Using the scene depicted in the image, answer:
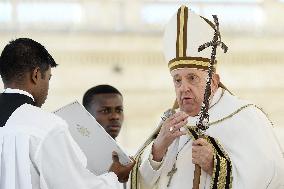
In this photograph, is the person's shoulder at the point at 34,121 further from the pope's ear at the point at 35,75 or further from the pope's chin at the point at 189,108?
the pope's chin at the point at 189,108

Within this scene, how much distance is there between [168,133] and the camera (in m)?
3.60

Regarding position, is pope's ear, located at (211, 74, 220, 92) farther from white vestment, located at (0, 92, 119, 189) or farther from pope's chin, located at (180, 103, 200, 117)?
white vestment, located at (0, 92, 119, 189)

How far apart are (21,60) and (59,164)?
0.46 m

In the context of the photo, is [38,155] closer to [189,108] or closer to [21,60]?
[21,60]

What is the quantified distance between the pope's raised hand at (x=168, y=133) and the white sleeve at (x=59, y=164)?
0.60 meters

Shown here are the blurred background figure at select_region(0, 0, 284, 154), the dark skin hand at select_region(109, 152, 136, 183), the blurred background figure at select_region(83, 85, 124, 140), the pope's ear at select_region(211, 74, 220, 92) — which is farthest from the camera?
the blurred background figure at select_region(0, 0, 284, 154)

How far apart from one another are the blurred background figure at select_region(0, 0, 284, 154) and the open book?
267 inches

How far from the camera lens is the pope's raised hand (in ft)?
11.6

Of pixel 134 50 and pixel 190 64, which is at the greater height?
pixel 190 64

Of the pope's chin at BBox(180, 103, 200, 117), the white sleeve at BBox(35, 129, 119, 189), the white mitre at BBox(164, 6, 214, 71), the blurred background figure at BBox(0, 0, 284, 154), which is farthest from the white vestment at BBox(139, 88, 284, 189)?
the blurred background figure at BBox(0, 0, 284, 154)

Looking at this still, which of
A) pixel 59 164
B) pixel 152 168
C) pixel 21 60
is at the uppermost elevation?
pixel 21 60

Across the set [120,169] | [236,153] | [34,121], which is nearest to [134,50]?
[236,153]

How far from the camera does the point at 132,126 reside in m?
10.7

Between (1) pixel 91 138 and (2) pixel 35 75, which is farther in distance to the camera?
(1) pixel 91 138
